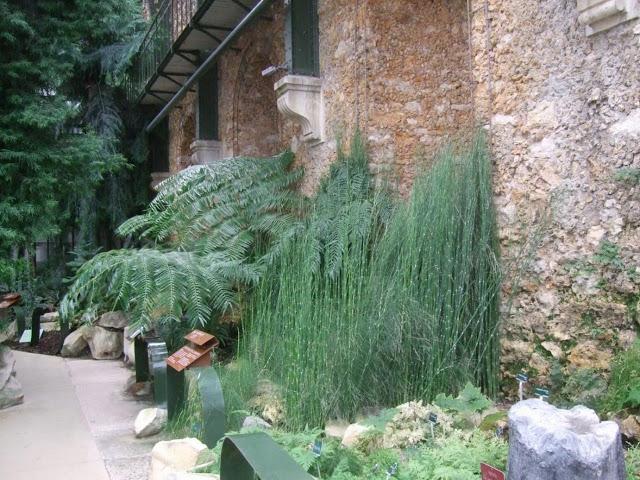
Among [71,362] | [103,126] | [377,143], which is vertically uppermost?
[103,126]

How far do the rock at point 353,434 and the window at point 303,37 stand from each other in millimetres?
3518

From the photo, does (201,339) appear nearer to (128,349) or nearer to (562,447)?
(562,447)

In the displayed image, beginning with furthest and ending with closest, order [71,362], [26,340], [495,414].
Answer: [26,340], [71,362], [495,414]

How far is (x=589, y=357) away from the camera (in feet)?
8.71

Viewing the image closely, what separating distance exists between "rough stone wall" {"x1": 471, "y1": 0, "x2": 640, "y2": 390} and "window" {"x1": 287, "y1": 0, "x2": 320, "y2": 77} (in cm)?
A: 237

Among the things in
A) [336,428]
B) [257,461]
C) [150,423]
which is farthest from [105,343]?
[257,461]

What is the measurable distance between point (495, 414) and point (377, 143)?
2768 mm

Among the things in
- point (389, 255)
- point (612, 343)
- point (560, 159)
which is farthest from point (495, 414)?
point (560, 159)

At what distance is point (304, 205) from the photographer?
17.8 ft

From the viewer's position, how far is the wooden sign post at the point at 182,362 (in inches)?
140

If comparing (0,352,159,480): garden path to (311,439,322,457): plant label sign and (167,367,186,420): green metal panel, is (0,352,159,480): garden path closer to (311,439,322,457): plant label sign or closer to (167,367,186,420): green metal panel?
(167,367,186,420): green metal panel

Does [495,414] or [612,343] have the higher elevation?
[612,343]

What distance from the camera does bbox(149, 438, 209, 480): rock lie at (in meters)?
2.72

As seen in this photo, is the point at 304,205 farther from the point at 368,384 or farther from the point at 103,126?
the point at 103,126
